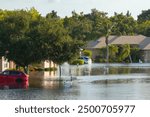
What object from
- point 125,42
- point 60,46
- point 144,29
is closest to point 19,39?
point 60,46

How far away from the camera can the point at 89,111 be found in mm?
17641

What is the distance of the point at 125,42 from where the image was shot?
12719 cm

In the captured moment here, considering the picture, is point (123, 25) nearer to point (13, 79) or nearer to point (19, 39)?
point (19, 39)

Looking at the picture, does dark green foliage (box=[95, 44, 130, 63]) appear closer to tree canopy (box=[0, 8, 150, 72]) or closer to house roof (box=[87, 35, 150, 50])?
house roof (box=[87, 35, 150, 50])

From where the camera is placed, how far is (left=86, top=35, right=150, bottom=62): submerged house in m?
123

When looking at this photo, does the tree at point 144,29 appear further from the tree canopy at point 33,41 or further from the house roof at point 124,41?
the tree canopy at point 33,41

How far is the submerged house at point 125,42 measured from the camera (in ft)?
405

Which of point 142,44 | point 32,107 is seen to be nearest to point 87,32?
point 142,44

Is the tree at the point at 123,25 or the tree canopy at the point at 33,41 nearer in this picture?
the tree canopy at the point at 33,41

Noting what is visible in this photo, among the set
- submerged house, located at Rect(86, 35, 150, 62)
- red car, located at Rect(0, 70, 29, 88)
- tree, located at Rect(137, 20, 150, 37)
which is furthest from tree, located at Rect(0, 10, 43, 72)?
tree, located at Rect(137, 20, 150, 37)

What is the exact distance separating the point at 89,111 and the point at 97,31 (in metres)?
120

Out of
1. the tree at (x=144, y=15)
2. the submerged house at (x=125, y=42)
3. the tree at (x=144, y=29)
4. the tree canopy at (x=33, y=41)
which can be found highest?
the tree at (x=144, y=15)

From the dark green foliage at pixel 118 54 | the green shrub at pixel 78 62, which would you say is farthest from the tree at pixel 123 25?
the green shrub at pixel 78 62

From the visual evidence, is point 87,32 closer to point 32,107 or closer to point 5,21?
point 5,21
